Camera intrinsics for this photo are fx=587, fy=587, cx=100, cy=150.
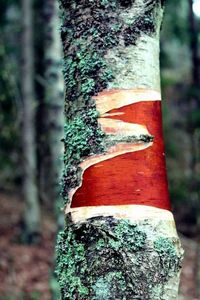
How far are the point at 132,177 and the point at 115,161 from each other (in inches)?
2.2

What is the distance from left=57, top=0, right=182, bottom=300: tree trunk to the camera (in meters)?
1.32

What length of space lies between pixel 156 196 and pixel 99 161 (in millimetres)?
155

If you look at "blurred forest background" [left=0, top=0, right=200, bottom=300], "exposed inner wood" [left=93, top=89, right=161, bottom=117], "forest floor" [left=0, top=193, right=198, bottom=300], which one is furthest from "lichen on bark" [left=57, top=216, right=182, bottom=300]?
"forest floor" [left=0, top=193, right=198, bottom=300]

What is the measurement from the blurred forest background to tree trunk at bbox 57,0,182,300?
4.00m

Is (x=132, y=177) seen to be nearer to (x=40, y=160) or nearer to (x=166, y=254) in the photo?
(x=166, y=254)

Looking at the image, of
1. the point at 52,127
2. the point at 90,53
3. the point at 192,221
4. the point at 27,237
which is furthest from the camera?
the point at 192,221

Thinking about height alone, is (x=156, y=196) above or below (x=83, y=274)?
above

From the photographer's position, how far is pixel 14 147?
43.2 feet

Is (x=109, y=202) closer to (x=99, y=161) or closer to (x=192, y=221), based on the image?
(x=99, y=161)

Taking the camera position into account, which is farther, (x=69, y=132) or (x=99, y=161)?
(x=69, y=132)

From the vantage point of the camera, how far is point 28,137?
11.2 m

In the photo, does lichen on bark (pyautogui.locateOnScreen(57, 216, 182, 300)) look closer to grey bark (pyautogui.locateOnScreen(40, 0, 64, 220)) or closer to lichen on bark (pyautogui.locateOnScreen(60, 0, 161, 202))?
lichen on bark (pyautogui.locateOnScreen(60, 0, 161, 202))

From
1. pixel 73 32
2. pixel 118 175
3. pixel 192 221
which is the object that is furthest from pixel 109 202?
pixel 192 221

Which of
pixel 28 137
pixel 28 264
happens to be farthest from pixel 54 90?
pixel 28 264
